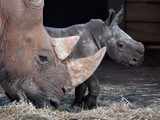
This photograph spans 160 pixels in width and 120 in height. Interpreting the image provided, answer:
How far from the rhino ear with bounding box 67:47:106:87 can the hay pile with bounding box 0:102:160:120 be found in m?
0.30

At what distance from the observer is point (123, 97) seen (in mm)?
7270

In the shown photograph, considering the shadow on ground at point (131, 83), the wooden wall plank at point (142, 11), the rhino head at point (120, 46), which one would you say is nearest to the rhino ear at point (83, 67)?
the shadow on ground at point (131, 83)

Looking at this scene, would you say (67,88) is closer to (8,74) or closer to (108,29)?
(8,74)

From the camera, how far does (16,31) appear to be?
18.5 ft

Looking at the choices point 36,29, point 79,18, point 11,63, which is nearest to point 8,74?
point 11,63

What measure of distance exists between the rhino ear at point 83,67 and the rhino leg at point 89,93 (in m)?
0.56

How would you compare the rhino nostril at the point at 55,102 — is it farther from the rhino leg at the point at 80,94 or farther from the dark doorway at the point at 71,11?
the dark doorway at the point at 71,11

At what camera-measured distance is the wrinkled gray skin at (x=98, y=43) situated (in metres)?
6.53

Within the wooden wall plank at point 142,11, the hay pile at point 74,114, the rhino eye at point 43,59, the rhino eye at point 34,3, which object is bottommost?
the wooden wall plank at point 142,11

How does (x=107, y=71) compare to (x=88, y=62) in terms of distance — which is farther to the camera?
(x=107, y=71)

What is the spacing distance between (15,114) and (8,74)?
1.31 feet

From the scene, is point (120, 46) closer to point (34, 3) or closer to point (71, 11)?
point (34, 3)

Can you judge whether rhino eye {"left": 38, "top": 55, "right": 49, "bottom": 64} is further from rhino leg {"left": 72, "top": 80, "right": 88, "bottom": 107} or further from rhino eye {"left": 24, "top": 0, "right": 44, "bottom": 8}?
rhino leg {"left": 72, "top": 80, "right": 88, "bottom": 107}

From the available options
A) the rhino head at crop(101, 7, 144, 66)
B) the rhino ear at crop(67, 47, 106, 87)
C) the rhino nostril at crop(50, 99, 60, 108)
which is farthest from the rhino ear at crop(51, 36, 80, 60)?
the rhino head at crop(101, 7, 144, 66)
